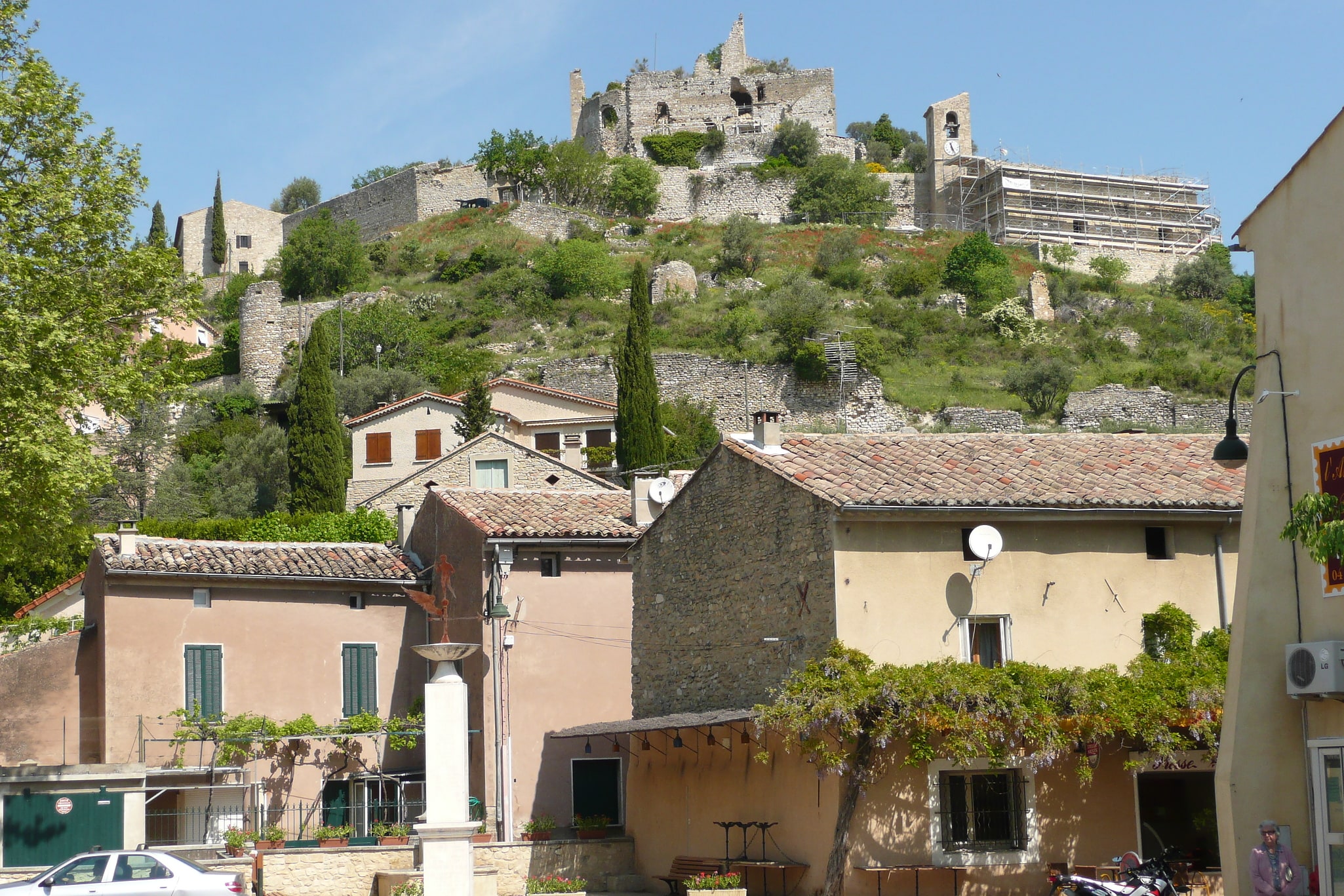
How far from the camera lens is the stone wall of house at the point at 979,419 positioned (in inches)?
2044

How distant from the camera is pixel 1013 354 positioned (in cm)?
6069

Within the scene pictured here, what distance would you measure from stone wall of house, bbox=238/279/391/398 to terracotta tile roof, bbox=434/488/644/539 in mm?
41367

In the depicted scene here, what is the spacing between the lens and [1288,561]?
1296cm

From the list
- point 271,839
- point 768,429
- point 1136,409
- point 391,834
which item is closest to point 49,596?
point 271,839

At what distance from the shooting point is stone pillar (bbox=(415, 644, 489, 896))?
54.3 feet

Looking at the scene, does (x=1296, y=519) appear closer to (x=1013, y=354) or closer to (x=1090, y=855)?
(x=1090, y=855)

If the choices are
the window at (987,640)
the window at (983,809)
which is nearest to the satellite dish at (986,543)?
the window at (987,640)

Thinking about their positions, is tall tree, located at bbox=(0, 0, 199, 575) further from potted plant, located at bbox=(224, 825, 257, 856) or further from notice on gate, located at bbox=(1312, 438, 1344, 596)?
notice on gate, located at bbox=(1312, 438, 1344, 596)

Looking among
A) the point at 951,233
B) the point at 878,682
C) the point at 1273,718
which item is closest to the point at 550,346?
the point at 951,233

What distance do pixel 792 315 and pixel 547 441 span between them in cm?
1273

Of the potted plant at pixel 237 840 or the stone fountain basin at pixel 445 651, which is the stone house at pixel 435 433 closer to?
the potted plant at pixel 237 840

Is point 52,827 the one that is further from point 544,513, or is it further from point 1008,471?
point 1008,471

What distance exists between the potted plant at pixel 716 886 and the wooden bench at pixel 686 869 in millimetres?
1219

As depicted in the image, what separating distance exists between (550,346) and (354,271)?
17.0 metres
